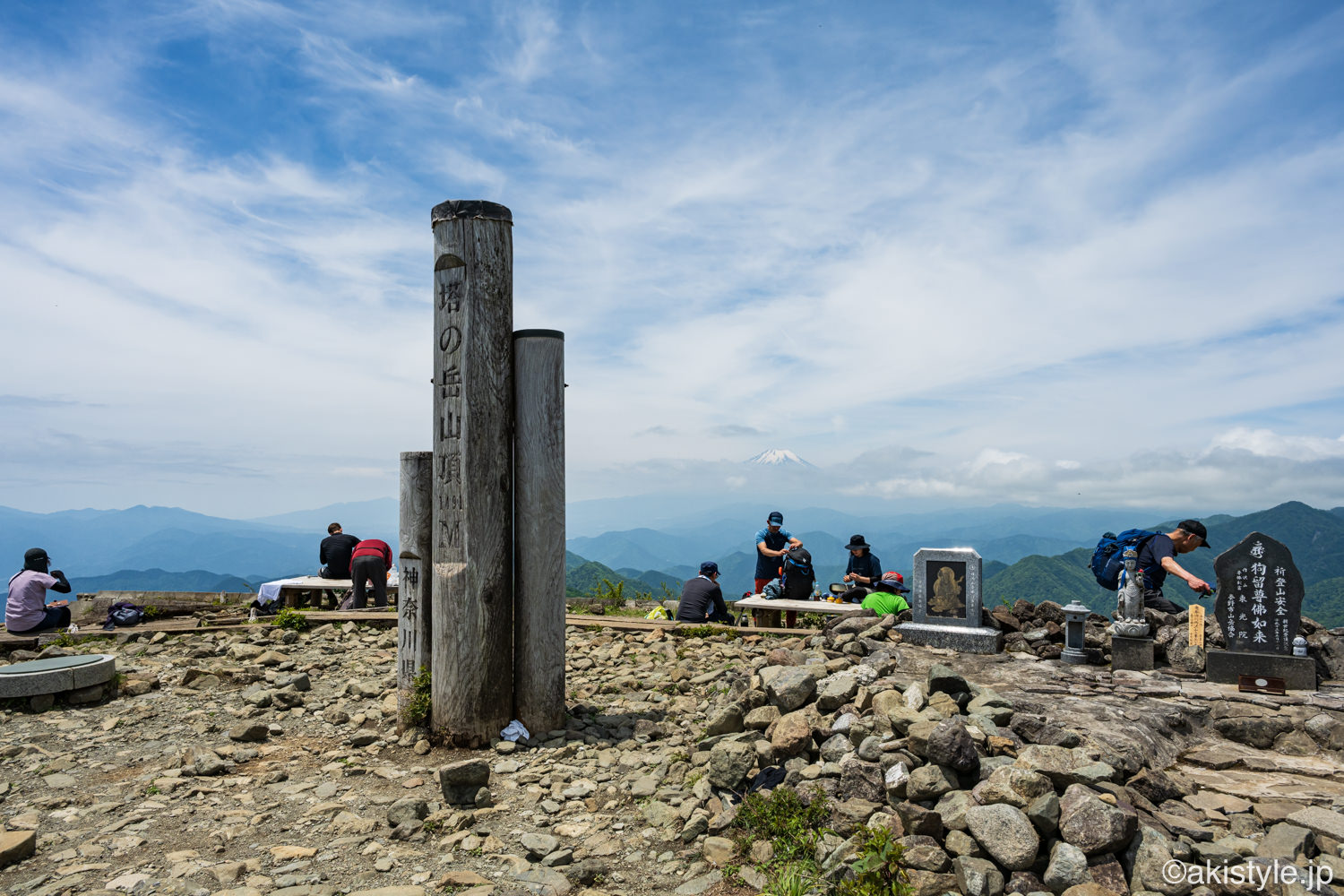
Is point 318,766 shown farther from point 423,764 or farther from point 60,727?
point 60,727

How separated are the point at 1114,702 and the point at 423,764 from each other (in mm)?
Answer: 6186

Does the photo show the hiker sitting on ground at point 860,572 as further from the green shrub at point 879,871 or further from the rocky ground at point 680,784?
the green shrub at point 879,871

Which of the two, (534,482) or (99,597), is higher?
(534,482)

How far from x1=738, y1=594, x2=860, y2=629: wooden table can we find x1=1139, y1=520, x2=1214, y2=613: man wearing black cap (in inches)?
161

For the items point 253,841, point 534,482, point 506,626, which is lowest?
point 253,841

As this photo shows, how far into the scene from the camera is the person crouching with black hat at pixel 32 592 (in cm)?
1019

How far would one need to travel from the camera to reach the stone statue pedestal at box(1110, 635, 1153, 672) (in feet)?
26.6

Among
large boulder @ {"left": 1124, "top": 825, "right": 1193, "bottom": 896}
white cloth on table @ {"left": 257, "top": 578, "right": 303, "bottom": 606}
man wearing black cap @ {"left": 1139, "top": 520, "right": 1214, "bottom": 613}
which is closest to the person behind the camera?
large boulder @ {"left": 1124, "top": 825, "right": 1193, "bottom": 896}

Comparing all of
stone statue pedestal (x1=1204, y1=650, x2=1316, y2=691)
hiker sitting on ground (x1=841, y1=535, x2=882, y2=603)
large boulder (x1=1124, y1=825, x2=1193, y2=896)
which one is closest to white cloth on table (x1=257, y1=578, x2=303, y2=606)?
hiker sitting on ground (x1=841, y1=535, x2=882, y2=603)

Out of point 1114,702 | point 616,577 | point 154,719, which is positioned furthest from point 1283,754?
point 616,577

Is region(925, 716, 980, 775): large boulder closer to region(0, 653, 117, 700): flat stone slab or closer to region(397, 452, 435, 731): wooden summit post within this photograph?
region(397, 452, 435, 731): wooden summit post

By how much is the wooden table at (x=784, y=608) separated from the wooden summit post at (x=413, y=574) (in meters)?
6.50

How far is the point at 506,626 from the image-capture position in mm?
6785

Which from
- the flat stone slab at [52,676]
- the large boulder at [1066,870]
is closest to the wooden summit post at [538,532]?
the large boulder at [1066,870]
